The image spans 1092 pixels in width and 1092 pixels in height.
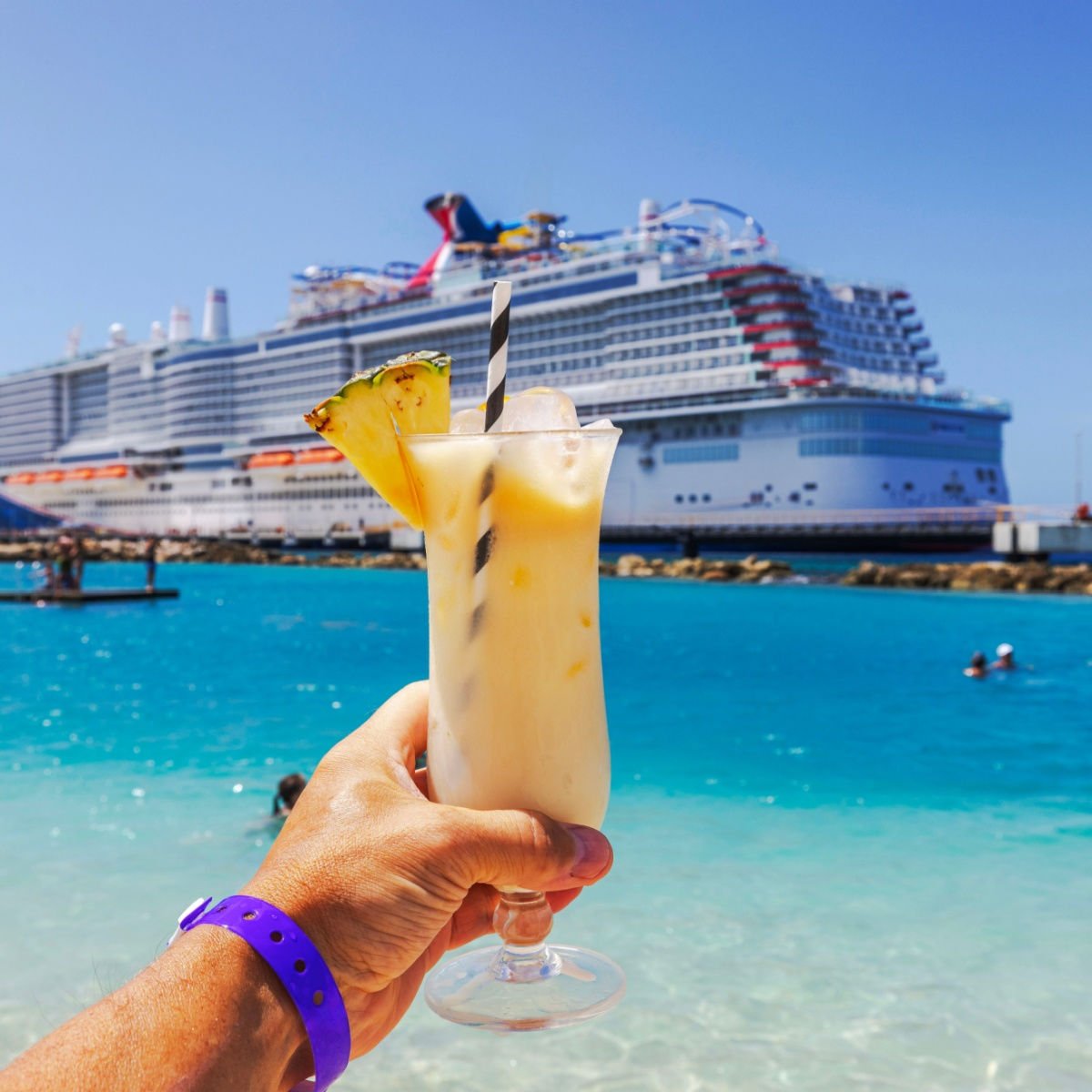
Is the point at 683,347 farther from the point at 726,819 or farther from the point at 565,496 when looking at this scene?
the point at 565,496

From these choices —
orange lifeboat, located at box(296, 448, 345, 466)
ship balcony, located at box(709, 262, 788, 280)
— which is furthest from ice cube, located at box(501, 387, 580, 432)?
orange lifeboat, located at box(296, 448, 345, 466)

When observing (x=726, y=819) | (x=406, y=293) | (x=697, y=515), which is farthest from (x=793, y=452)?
(x=726, y=819)

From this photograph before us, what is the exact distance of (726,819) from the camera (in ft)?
23.2

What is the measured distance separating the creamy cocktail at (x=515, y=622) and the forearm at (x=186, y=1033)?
39 cm

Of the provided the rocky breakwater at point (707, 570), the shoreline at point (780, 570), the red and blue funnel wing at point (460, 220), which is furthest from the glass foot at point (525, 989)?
the red and blue funnel wing at point (460, 220)

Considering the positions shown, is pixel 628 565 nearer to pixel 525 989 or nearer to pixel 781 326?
→ pixel 781 326

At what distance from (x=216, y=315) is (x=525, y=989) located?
63452mm

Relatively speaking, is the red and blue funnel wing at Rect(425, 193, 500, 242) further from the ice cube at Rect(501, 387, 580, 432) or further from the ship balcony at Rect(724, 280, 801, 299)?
the ice cube at Rect(501, 387, 580, 432)

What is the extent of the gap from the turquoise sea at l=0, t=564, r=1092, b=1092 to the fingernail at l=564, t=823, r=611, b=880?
85 cm

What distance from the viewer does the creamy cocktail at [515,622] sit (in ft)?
4.54

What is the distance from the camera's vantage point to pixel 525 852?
4.14 feet

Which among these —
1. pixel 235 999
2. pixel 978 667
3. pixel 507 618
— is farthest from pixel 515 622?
pixel 978 667

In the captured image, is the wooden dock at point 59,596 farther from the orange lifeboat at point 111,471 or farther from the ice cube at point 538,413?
the orange lifeboat at point 111,471

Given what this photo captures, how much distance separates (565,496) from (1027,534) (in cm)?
3108
